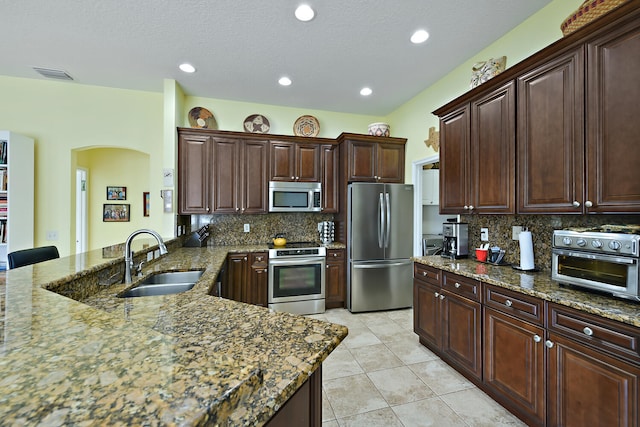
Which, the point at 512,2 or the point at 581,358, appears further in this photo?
the point at 512,2

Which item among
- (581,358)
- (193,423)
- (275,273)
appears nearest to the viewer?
(193,423)

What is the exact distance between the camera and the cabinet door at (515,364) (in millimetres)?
1667

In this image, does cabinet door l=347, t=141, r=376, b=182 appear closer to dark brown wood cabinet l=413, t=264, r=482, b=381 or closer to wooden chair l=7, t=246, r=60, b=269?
dark brown wood cabinet l=413, t=264, r=482, b=381

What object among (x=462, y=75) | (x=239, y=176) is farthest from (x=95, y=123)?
(x=462, y=75)

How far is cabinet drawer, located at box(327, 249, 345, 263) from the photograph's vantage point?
3918 mm

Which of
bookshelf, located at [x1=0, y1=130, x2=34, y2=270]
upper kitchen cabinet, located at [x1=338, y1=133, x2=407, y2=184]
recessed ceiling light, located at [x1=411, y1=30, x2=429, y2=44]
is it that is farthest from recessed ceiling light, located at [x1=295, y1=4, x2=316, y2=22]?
bookshelf, located at [x1=0, y1=130, x2=34, y2=270]

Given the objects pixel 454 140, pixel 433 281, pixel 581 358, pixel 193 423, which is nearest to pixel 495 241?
pixel 433 281

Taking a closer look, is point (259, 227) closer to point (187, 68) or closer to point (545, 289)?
point (187, 68)

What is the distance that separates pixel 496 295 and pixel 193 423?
211 cm

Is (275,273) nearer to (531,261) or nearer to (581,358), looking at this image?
(531,261)

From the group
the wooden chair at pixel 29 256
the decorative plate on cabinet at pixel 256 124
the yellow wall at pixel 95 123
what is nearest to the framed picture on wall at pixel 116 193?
the yellow wall at pixel 95 123

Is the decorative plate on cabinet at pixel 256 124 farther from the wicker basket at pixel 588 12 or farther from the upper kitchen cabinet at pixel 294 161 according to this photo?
the wicker basket at pixel 588 12

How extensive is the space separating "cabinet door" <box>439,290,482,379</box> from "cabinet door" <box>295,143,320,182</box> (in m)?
2.43

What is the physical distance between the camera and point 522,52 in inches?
96.9
